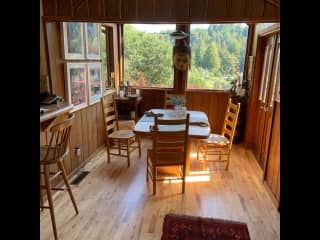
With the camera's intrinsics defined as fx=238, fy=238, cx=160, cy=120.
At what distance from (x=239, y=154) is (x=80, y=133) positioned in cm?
271

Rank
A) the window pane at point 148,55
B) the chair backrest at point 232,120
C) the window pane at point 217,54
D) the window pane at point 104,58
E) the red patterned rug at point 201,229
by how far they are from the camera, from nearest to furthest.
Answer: the red patterned rug at point 201,229
the chair backrest at point 232,120
the window pane at point 104,58
the window pane at point 217,54
the window pane at point 148,55

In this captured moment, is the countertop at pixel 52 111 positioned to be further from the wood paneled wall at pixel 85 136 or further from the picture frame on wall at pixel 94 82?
the picture frame on wall at pixel 94 82

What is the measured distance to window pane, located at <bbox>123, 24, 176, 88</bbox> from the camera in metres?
4.76

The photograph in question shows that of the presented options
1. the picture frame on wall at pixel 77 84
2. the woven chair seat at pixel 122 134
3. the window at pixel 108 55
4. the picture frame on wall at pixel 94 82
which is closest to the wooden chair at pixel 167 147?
the woven chair seat at pixel 122 134

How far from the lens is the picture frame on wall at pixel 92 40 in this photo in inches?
138

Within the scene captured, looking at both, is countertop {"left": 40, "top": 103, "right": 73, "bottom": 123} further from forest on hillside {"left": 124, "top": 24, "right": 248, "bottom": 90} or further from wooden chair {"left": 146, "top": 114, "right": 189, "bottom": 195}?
forest on hillside {"left": 124, "top": 24, "right": 248, "bottom": 90}

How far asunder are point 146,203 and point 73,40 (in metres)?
2.25

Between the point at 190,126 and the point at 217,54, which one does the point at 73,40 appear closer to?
the point at 190,126

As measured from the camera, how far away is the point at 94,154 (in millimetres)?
3949

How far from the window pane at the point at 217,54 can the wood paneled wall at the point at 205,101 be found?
0.17m

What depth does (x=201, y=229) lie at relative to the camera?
2.27m

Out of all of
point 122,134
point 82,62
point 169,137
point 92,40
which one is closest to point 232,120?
point 169,137
